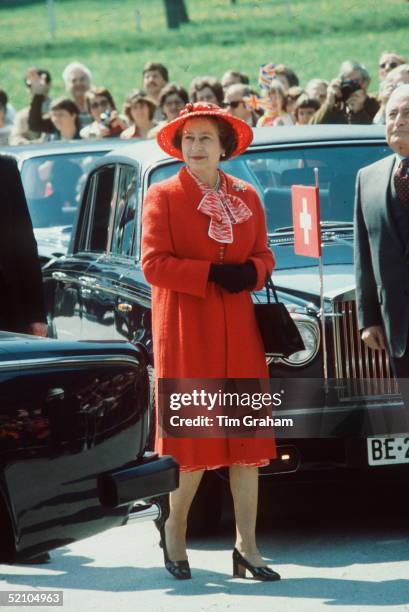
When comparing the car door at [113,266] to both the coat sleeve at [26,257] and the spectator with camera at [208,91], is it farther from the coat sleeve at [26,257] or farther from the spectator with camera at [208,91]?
the spectator with camera at [208,91]

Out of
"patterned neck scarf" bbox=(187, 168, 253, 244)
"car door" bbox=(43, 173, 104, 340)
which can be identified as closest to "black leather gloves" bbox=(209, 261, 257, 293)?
"patterned neck scarf" bbox=(187, 168, 253, 244)

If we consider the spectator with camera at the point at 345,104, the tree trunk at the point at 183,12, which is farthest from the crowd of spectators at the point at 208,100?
the tree trunk at the point at 183,12

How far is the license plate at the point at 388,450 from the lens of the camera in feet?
22.0

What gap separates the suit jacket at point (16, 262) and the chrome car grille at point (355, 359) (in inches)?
52.2

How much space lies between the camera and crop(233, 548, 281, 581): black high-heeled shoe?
623 centimetres

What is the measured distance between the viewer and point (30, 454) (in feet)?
14.7

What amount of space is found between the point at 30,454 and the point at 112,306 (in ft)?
10.9

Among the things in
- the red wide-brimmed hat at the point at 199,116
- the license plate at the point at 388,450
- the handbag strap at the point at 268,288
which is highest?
the red wide-brimmed hat at the point at 199,116

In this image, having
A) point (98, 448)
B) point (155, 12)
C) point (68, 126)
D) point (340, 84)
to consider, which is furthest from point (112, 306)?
point (155, 12)

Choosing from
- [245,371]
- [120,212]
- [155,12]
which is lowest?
[245,371]

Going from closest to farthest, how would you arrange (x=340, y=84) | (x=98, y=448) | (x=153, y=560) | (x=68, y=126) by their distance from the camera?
(x=98, y=448)
(x=153, y=560)
(x=340, y=84)
(x=68, y=126)

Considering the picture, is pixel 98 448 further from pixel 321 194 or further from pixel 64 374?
pixel 321 194

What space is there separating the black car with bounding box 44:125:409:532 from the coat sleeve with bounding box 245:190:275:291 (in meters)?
0.42

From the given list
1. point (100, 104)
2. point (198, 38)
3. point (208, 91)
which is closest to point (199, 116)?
point (208, 91)
